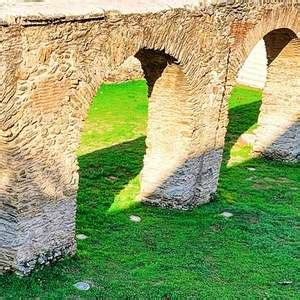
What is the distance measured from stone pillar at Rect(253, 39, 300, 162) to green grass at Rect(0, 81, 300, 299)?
295mm

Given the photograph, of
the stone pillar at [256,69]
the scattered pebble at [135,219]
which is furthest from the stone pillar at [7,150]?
the stone pillar at [256,69]

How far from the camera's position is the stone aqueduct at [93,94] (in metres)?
6.63

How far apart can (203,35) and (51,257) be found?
3.65m

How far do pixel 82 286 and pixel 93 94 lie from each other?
221 cm

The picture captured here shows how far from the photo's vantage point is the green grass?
7328 millimetres

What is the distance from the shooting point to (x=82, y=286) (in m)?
7.23

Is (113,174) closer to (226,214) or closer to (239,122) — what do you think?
(226,214)

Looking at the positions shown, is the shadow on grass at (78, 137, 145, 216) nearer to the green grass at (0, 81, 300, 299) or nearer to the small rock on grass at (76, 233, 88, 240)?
the green grass at (0, 81, 300, 299)

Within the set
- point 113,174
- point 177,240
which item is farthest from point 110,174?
point 177,240

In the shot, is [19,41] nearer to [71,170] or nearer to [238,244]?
[71,170]

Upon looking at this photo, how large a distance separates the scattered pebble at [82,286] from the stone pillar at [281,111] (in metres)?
6.28

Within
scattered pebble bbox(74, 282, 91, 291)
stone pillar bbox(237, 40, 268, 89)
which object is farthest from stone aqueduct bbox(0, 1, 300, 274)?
stone pillar bbox(237, 40, 268, 89)

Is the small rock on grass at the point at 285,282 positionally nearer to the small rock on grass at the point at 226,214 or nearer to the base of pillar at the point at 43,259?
the small rock on grass at the point at 226,214

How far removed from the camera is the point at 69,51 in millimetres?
6902
